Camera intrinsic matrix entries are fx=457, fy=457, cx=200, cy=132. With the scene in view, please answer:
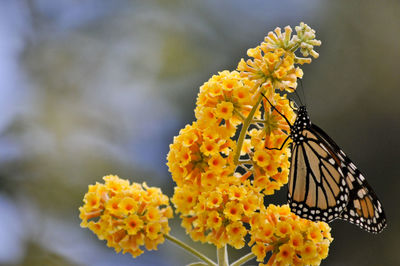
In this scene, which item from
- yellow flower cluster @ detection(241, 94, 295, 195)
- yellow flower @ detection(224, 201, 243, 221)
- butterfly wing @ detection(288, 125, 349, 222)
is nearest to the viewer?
yellow flower @ detection(224, 201, 243, 221)

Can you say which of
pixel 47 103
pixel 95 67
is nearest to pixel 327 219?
pixel 47 103

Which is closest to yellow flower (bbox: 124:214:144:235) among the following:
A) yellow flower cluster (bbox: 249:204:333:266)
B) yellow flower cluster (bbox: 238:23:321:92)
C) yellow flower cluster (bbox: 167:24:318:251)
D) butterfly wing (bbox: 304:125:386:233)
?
yellow flower cluster (bbox: 167:24:318:251)

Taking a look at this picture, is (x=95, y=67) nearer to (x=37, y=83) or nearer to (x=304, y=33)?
(x=37, y=83)

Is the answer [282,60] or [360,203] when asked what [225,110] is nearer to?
[282,60]

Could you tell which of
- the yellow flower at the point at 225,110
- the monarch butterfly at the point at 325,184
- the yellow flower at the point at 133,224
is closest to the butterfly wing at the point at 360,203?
the monarch butterfly at the point at 325,184

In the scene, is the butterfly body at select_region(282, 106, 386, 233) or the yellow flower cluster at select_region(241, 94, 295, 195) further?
the butterfly body at select_region(282, 106, 386, 233)

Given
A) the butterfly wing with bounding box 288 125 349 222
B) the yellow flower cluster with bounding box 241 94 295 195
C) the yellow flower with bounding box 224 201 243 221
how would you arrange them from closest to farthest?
the yellow flower with bounding box 224 201 243 221
the yellow flower cluster with bounding box 241 94 295 195
the butterfly wing with bounding box 288 125 349 222

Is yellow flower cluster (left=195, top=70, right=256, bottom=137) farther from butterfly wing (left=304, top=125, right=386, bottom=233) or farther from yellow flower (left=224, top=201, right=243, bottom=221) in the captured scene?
butterfly wing (left=304, top=125, right=386, bottom=233)
